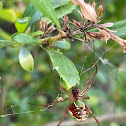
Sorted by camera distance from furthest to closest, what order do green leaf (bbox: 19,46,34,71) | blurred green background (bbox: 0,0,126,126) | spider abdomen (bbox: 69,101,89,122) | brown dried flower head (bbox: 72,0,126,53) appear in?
blurred green background (bbox: 0,0,126,126)
spider abdomen (bbox: 69,101,89,122)
green leaf (bbox: 19,46,34,71)
brown dried flower head (bbox: 72,0,126,53)

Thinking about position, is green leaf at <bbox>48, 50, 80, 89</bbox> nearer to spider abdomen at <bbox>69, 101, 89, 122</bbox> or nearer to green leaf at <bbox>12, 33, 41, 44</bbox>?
green leaf at <bbox>12, 33, 41, 44</bbox>

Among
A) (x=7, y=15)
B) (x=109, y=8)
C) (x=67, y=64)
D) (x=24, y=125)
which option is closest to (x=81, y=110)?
(x=67, y=64)

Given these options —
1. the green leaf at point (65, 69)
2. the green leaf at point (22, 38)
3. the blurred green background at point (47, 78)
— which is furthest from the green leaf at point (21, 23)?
the blurred green background at point (47, 78)

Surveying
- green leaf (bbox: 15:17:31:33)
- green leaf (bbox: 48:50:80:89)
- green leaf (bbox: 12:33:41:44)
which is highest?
green leaf (bbox: 15:17:31:33)

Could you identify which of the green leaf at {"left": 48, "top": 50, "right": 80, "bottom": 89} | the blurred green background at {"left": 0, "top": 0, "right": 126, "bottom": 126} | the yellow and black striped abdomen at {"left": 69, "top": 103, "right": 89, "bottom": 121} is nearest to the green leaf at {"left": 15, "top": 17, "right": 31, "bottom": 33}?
the green leaf at {"left": 48, "top": 50, "right": 80, "bottom": 89}

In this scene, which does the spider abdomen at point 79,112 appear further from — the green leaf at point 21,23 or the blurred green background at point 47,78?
the green leaf at point 21,23

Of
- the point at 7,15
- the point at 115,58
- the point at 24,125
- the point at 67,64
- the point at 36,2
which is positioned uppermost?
the point at 36,2

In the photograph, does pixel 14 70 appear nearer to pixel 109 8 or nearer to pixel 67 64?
pixel 67 64
